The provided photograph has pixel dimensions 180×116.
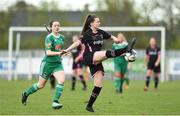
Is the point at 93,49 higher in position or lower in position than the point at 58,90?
higher

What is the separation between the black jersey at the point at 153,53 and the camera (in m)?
25.4

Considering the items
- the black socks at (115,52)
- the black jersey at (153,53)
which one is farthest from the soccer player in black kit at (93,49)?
the black jersey at (153,53)

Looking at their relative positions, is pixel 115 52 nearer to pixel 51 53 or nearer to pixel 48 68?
pixel 51 53

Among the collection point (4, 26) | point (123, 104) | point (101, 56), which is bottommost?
point (4, 26)

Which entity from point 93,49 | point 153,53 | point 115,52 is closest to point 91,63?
point 93,49

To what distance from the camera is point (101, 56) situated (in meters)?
13.9

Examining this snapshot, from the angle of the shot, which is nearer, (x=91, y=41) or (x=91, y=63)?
(x=91, y=63)

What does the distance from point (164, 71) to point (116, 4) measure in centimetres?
3089

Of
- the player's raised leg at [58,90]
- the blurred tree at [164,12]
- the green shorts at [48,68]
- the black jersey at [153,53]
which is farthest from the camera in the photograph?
the blurred tree at [164,12]

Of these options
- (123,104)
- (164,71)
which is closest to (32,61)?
(164,71)

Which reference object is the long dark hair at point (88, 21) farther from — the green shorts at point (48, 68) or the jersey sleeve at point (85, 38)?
the green shorts at point (48, 68)

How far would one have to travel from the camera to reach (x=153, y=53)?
2548 cm

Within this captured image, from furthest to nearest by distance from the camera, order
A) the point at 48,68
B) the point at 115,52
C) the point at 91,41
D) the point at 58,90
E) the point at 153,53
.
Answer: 1. the point at 153,53
2. the point at 48,68
3. the point at 58,90
4. the point at 91,41
5. the point at 115,52

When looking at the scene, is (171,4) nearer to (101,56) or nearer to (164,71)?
(164,71)
